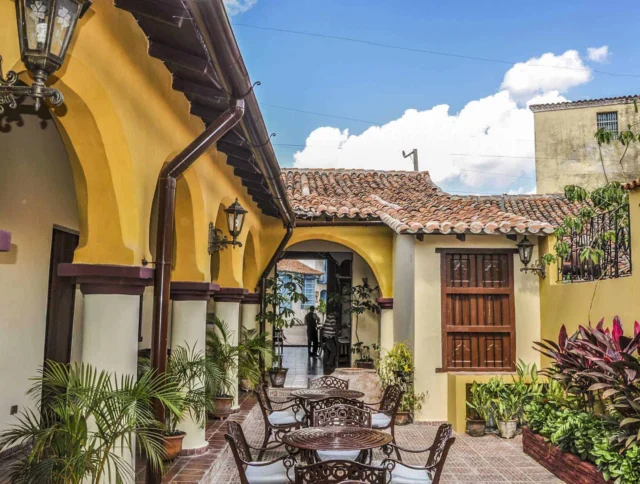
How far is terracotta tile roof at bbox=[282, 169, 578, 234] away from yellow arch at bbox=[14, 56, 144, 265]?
19.4 ft

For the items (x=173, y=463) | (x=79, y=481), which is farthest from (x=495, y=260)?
(x=79, y=481)

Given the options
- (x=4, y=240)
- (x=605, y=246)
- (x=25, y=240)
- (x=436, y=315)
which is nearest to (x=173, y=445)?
(x=25, y=240)

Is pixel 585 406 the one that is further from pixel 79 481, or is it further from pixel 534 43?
pixel 534 43

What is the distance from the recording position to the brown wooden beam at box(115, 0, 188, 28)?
348 centimetres

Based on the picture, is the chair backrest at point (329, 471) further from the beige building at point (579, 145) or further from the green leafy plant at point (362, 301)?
the beige building at point (579, 145)

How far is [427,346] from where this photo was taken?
945 cm

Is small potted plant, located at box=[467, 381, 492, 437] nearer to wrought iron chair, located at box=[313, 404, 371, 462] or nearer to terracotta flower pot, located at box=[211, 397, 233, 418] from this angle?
wrought iron chair, located at box=[313, 404, 371, 462]

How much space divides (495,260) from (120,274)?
7.20 metres

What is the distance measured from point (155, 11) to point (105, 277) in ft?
5.69

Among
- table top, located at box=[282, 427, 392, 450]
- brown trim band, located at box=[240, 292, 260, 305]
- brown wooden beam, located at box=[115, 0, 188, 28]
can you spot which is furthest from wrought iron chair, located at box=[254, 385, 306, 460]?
brown wooden beam, located at box=[115, 0, 188, 28]

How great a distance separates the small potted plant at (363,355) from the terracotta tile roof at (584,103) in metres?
13.6

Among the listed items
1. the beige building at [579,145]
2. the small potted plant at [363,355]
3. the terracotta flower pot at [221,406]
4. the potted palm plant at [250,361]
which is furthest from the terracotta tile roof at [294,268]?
the terracotta flower pot at [221,406]

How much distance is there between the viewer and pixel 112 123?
374 centimetres

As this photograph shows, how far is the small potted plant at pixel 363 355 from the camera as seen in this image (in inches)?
532
